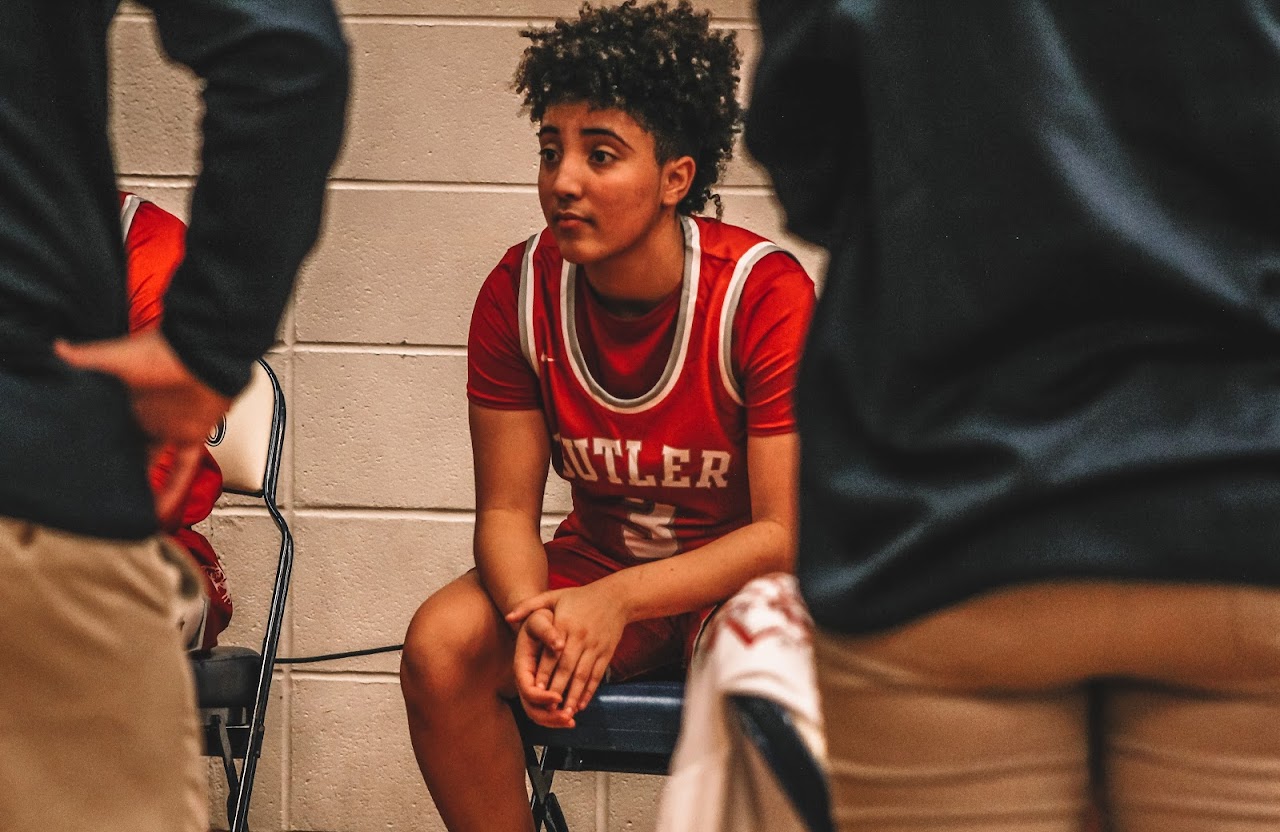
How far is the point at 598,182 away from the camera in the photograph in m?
1.92

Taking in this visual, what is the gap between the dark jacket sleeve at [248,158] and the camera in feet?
2.54

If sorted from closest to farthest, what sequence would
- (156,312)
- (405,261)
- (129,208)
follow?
(156,312), (129,208), (405,261)

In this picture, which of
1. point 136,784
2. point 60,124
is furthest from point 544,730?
point 60,124

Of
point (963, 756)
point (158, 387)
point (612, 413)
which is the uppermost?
point (158, 387)

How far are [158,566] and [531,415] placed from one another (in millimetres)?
1183

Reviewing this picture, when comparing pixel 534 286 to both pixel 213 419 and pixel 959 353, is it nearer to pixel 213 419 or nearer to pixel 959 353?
pixel 213 419

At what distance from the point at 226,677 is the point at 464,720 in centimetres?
43

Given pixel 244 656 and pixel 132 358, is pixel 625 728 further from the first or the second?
pixel 132 358

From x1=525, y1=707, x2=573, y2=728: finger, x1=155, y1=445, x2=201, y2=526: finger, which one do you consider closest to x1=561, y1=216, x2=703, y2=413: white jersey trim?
x1=525, y1=707, x2=573, y2=728: finger

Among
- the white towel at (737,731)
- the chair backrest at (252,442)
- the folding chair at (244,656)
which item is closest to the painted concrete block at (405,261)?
the folding chair at (244,656)

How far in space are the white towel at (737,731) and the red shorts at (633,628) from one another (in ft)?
2.63

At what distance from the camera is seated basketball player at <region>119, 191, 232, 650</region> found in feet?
6.58

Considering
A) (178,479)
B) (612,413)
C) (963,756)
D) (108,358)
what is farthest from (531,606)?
(963,756)

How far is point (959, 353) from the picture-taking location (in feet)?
2.10
